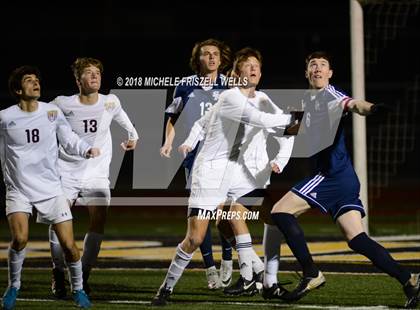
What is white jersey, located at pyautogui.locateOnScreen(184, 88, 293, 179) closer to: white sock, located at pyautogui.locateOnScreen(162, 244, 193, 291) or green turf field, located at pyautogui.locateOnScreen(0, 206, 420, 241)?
white sock, located at pyautogui.locateOnScreen(162, 244, 193, 291)

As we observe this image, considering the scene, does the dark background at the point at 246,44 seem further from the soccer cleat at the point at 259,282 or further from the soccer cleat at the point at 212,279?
the soccer cleat at the point at 259,282

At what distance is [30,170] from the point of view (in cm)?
711

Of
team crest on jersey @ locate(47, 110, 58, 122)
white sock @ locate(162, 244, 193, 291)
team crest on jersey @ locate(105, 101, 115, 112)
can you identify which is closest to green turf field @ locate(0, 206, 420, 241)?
team crest on jersey @ locate(105, 101, 115, 112)

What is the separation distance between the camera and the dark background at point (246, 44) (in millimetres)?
19641

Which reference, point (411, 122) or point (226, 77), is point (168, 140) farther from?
point (411, 122)

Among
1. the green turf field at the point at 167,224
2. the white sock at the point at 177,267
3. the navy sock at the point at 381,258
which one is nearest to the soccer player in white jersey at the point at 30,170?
the white sock at the point at 177,267

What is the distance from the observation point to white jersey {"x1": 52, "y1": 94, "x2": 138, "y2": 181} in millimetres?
8266

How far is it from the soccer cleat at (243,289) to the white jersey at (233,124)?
2.75 feet

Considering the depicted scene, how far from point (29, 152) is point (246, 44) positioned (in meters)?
15.2

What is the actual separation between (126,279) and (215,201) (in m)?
2.09

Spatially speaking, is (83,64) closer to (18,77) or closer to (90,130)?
(90,130)

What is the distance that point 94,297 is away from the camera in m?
8.00

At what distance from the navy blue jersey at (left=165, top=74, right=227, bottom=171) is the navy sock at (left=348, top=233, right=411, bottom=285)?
1860mm

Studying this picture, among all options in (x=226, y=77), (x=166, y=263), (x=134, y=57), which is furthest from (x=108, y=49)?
(x=226, y=77)
